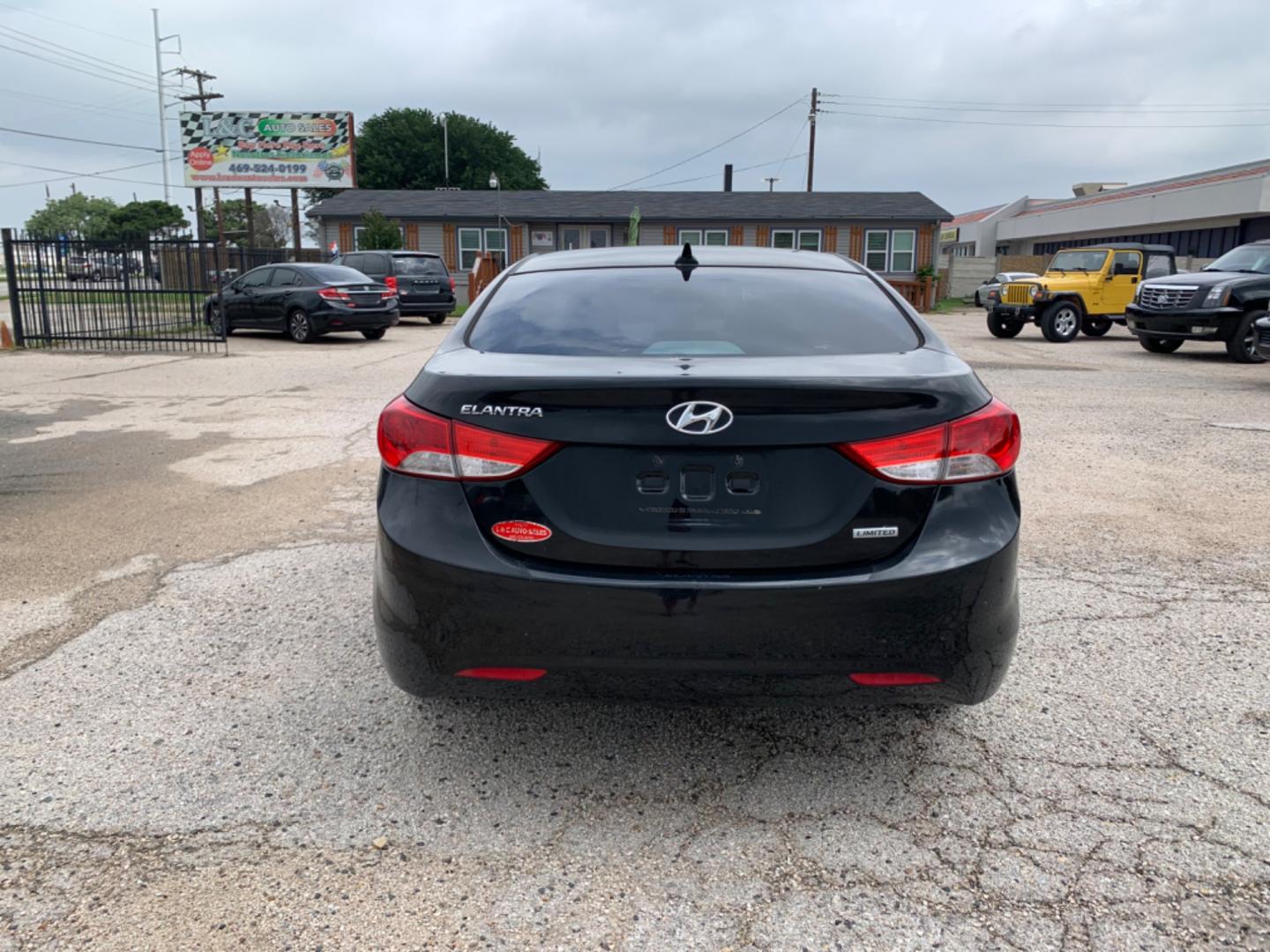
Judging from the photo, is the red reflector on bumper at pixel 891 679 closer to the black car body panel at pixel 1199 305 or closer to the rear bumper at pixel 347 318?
the black car body panel at pixel 1199 305

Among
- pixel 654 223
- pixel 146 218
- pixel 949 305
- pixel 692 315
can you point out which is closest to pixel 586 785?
pixel 692 315

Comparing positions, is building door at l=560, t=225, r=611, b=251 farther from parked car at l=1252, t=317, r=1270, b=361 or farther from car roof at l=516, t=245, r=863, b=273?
car roof at l=516, t=245, r=863, b=273

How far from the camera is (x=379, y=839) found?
2.68 metres

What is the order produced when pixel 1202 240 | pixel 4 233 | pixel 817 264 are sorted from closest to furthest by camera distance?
pixel 817 264 → pixel 4 233 → pixel 1202 240

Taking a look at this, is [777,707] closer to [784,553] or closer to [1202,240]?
[784,553]

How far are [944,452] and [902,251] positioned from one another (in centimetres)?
3900

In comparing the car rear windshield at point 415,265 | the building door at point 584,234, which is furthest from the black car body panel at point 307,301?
the building door at point 584,234

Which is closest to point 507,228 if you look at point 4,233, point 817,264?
point 4,233

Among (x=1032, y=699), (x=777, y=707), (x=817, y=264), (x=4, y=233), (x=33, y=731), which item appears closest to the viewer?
(x=777, y=707)

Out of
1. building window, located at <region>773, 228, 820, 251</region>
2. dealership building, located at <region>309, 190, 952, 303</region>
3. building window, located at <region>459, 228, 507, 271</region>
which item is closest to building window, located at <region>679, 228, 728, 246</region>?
dealership building, located at <region>309, 190, 952, 303</region>

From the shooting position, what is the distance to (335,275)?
18.4 metres

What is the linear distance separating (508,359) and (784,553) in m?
0.98

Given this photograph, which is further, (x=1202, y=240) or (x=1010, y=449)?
(x=1202, y=240)

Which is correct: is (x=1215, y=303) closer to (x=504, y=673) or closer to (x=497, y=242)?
(x=504, y=673)
